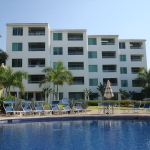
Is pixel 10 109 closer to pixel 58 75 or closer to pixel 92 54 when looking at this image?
pixel 58 75

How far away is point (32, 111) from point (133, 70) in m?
31.0

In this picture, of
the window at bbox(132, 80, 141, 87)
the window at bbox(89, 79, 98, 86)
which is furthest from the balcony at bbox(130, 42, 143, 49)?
the window at bbox(89, 79, 98, 86)

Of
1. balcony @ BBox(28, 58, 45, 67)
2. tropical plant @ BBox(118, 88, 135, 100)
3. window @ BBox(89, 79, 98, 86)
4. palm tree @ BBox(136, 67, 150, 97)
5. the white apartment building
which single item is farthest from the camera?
window @ BBox(89, 79, 98, 86)

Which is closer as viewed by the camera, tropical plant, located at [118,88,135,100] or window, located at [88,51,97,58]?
tropical plant, located at [118,88,135,100]

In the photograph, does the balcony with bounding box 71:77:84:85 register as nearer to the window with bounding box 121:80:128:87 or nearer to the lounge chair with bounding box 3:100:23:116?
the window with bounding box 121:80:128:87

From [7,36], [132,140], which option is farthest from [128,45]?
→ [132,140]

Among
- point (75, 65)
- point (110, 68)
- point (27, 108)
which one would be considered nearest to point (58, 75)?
point (75, 65)

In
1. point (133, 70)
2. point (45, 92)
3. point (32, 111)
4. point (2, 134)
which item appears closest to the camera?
point (2, 134)

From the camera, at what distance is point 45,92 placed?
36938mm

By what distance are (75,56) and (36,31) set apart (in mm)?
8211

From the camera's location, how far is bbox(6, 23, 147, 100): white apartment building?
38875mm

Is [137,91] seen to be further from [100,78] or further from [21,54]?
[21,54]

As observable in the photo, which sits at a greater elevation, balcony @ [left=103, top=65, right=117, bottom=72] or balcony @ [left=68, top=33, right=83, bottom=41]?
balcony @ [left=68, top=33, right=83, bottom=41]

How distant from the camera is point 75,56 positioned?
135 feet
